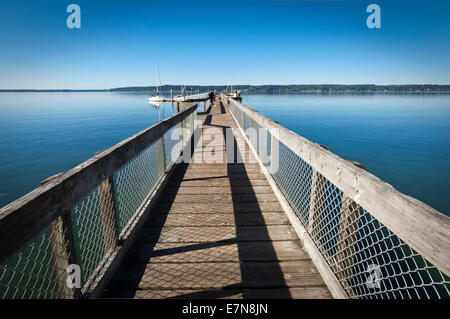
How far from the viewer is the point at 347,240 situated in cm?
211

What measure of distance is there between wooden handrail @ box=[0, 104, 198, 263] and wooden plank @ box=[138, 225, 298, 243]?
116cm

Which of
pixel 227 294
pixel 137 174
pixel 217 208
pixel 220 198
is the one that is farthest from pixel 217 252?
pixel 137 174

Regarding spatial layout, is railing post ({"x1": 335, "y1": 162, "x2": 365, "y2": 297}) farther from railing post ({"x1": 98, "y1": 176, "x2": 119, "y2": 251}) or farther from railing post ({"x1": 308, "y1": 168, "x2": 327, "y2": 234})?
railing post ({"x1": 98, "y1": 176, "x2": 119, "y2": 251})

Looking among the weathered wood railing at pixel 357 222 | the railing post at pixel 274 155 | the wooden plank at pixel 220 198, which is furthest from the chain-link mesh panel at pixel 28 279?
the railing post at pixel 274 155

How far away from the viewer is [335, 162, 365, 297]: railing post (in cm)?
198

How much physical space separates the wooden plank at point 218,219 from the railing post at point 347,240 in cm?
114

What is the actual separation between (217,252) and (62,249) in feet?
4.94

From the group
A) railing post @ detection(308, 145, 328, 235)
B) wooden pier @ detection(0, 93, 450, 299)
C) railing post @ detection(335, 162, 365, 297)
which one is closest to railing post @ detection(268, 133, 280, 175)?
wooden pier @ detection(0, 93, 450, 299)

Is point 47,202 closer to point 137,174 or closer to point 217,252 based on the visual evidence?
point 217,252

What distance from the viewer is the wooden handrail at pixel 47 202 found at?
108cm

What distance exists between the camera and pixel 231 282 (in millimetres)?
2270

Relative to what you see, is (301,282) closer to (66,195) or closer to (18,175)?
(66,195)

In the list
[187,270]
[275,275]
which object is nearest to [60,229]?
[187,270]
